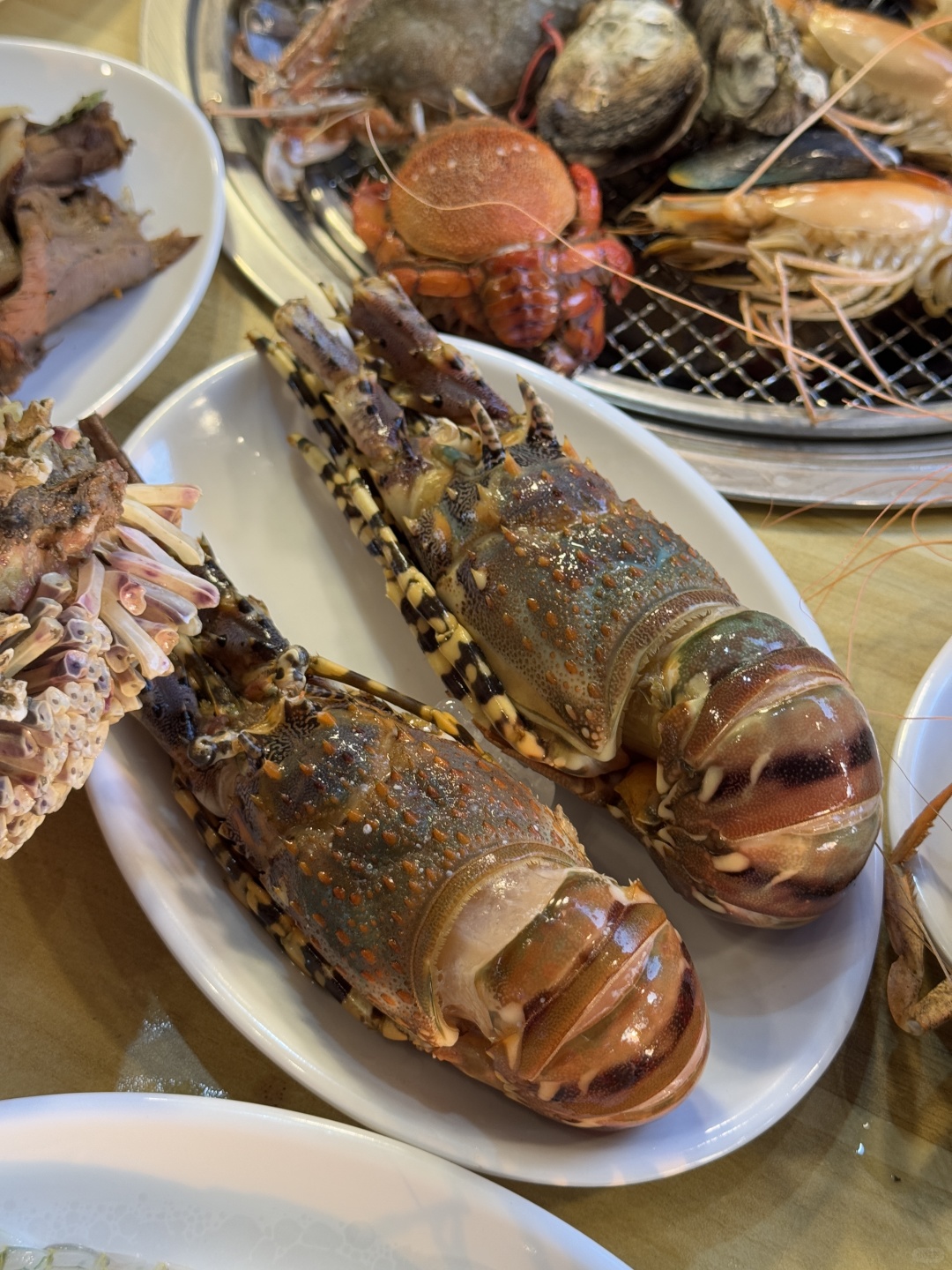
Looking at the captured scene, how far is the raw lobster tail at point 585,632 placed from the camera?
48.2 inches

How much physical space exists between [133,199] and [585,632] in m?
1.38

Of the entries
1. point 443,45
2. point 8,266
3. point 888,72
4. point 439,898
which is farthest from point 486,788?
point 888,72

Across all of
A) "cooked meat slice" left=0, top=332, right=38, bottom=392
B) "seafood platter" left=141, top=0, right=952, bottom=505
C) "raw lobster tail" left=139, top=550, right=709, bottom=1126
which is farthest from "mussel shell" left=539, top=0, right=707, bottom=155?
"raw lobster tail" left=139, top=550, right=709, bottom=1126

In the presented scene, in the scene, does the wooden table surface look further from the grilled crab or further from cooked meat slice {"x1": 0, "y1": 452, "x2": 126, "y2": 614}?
the grilled crab

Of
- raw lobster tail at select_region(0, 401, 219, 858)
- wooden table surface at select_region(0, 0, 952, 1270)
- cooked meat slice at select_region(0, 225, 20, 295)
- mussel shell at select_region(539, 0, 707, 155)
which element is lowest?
wooden table surface at select_region(0, 0, 952, 1270)

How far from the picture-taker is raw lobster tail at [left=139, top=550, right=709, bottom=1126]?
109 cm

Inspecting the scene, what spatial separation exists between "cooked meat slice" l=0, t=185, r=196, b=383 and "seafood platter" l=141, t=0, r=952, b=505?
289 millimetres

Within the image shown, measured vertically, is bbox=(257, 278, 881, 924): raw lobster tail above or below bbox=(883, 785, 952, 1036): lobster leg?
above

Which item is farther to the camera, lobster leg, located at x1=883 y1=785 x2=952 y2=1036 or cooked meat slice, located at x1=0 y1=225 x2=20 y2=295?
cooked meat slice, located at x1=0 y1=225 x2=20 y2=295

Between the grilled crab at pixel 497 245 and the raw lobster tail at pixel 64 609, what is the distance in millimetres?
1000

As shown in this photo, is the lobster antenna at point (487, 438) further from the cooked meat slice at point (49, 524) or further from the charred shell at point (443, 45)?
the charred shell at point (443, 45)

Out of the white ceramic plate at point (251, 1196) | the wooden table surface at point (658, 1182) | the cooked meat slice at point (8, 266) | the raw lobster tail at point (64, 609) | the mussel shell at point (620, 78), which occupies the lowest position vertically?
the wooden table surface at point (658, 1182)

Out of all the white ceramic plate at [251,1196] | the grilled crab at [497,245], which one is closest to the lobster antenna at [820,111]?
the grilled crab at [497,245]

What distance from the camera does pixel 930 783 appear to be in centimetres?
139
